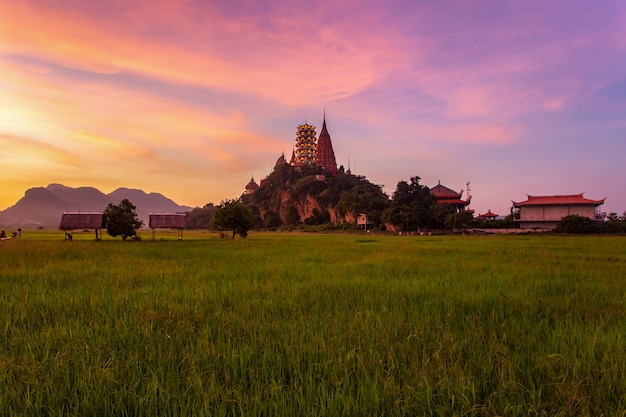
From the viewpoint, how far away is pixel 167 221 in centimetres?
4025

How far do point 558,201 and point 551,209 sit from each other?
190 centimetres

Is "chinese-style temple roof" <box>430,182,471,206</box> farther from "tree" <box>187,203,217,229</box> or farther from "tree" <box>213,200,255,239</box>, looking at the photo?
"tree" <box>187,203,217,229</box>

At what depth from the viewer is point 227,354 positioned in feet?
8.45

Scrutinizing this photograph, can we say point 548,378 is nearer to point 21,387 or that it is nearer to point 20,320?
point 21,387

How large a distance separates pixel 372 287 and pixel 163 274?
15.9 feet

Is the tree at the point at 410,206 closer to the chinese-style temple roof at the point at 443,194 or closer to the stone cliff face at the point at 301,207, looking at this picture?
the chinese-style temple roof at the point at 443,194

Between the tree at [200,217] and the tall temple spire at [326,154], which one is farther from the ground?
the tall temple spire at [326,154]

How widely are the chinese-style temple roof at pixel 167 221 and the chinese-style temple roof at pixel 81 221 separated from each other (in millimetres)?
6054

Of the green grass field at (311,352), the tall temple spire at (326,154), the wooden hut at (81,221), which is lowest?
the green grass field at (311,352)

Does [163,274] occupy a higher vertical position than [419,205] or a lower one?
lower

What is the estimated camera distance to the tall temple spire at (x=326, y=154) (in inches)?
4606

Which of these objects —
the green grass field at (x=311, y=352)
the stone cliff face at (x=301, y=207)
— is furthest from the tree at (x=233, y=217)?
the stone cliff face at (x=301, y=207)

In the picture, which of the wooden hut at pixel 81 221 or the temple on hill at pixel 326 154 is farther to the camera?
the temple on hill at pixel 326 154

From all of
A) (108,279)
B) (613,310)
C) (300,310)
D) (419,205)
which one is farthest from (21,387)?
(419,205)
